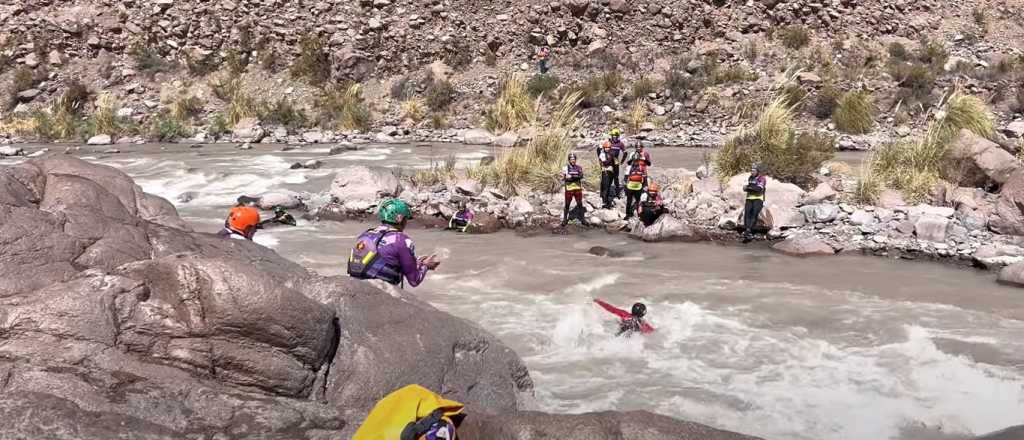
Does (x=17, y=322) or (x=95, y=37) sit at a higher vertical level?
(x=95, y=37)

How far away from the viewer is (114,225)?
195 inches

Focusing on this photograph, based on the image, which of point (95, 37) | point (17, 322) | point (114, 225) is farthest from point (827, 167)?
point (95, 37)

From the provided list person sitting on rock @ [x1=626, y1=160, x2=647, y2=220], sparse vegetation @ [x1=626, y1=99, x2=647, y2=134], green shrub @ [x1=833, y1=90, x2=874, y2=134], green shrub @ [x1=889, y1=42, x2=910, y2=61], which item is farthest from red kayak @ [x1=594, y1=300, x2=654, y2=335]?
green shrub @ [x1=889, y1=42, x2=910, y2=61]

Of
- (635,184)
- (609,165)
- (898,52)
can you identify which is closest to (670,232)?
(635,184)

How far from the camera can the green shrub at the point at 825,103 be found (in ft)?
66.0

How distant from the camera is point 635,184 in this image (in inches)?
444

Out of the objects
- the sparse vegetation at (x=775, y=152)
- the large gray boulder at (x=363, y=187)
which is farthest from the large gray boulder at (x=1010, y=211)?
the large gray boulder at (x=363, y=187)

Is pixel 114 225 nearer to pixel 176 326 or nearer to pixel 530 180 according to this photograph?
pixel 176 326

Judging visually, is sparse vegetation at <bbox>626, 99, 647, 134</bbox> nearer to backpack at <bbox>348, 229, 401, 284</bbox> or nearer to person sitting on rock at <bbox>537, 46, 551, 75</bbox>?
person sitting on rock at <bbox>537, 46, 551, 75</bbox>

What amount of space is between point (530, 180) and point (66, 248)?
30.1 feet

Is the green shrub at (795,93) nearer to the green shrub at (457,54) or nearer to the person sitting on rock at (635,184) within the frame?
the person sitting on rock at (635,184)

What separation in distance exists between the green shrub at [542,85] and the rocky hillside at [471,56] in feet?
0.31

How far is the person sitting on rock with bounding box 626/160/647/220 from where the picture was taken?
11.2 metres

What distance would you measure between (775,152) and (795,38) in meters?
13.7
